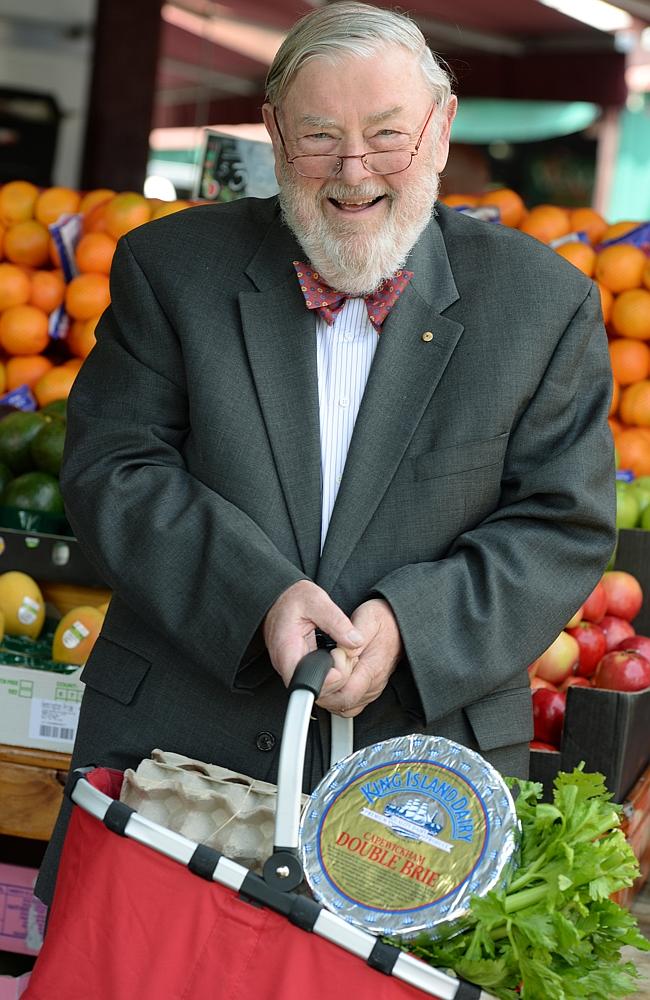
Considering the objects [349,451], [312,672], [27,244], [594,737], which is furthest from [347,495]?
[27,244]

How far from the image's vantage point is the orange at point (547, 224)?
4281 millimetres

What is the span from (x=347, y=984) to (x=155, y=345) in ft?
3.13

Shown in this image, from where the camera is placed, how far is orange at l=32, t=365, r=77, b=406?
385 cm

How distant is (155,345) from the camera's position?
6.13 feet

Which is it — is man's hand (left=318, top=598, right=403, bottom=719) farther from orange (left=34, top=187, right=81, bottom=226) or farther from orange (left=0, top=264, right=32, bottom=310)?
orange (left=34, top=187, right=81, bottom=226)

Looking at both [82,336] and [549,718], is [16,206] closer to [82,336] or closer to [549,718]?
[82,336]

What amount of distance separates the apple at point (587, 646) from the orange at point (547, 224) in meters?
1.59

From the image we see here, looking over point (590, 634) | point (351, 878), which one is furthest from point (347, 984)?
point (590, 634)

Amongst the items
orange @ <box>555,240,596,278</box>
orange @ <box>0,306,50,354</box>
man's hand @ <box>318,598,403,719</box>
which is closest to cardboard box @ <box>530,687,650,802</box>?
man's hand @ <box>318,598,403,719</box>

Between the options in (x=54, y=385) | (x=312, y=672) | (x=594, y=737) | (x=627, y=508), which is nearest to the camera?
(x=312, y=672)

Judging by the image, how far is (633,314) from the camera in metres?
3.97

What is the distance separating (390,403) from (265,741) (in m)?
0.49

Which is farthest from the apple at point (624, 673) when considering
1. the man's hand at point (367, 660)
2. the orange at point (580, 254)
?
the orange at point (580, 254)

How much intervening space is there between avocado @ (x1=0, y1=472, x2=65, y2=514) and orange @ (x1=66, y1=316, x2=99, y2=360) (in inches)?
34.5
